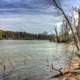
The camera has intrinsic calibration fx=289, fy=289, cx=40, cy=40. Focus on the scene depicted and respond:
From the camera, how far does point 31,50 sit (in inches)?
104

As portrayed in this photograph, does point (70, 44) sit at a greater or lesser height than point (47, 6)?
lesser

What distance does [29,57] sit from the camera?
8.71 feet

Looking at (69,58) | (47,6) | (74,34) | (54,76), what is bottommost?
(54,76)

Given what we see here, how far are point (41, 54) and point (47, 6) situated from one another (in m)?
0.44

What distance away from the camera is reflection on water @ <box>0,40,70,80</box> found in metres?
2.57

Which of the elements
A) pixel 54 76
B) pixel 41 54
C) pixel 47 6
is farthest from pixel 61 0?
pixel 54 76

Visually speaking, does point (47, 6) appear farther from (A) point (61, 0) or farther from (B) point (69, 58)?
(B) point (69, 58)

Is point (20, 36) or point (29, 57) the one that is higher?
point (20, 36)

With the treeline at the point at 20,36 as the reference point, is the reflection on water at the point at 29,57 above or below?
below

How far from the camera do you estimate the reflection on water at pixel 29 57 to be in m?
2.57

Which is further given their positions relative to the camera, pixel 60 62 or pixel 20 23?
pixel 60 62

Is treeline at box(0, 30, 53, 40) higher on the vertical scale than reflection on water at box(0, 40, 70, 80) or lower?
higher

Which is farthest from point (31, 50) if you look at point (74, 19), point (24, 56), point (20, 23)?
point (74, 19)

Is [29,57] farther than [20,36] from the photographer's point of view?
Yes
